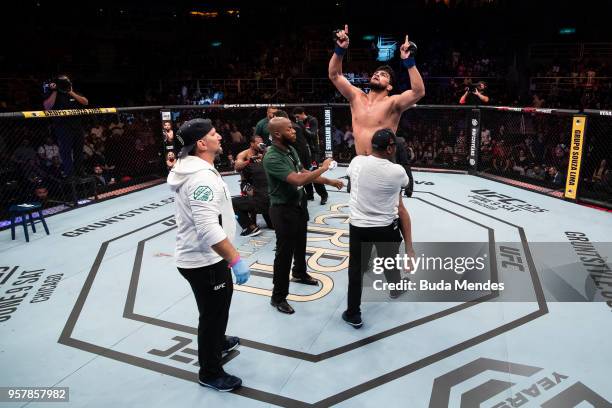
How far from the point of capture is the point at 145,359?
272 centimetres

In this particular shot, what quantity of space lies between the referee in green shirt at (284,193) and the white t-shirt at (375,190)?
0.32 metres

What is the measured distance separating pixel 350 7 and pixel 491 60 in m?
5.90

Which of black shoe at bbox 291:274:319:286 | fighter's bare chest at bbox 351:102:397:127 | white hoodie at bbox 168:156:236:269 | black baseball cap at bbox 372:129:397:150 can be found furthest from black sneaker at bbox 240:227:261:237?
white hoodie at bbox 168:156:236:269

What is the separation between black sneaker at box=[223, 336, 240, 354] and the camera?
9.04ft

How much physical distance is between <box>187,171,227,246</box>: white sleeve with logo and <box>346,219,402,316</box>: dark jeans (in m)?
1.13

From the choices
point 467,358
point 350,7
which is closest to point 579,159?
point 467,358

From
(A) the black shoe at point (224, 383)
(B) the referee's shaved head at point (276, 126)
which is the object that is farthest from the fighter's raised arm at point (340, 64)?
(A) the black shoe at point (224, 383)

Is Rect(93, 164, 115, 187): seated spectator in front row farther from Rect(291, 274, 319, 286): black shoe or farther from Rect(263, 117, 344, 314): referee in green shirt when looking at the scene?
Rect(263, 117, 344, 314): referee in green shirt

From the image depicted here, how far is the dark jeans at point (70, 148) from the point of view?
604 cm

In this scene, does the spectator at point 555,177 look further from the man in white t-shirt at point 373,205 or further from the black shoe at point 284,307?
the black shoe at point 284,307

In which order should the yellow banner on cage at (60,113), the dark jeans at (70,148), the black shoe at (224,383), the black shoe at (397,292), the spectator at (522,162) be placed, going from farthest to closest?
1. the spectator at (522,162)
2. the dark jeans at (70,148)
3. the yellow banner on cage at (60,113)
4. the black shoe at (397,292)
5. the black shoe at (224,383)

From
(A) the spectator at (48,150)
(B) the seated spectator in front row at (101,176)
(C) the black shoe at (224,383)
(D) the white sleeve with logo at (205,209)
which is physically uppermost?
(D) the white sleeve with logo at (205,209)

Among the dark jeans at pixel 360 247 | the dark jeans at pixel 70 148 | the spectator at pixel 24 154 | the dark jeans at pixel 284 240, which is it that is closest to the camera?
the dark jeans at pixel 360 247

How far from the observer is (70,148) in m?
6.08
